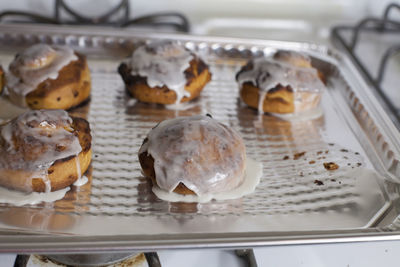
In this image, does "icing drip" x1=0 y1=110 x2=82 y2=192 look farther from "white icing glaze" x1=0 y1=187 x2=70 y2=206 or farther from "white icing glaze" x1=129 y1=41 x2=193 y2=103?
"white icing glaze" x1=129 y1=41 x2=193 y2=103

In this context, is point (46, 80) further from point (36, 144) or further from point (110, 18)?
point (110, 18)

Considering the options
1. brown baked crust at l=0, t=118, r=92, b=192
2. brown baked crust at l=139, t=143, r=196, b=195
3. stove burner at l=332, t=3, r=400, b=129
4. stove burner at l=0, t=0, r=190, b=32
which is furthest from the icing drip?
stove burner at l=332, t=3, r=400, b=129

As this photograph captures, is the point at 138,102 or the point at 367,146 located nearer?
the point at 367,146

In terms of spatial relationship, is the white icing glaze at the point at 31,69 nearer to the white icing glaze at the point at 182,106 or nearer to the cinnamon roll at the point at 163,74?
the cinnamon roll at the point at 163,74

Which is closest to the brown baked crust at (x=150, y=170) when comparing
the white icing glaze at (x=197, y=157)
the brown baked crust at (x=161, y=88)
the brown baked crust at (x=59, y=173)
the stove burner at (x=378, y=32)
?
the white icing glaze at (x=197, y=157)

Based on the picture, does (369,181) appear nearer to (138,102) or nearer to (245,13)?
(138,102)

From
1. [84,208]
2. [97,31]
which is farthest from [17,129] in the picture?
[97,31]
